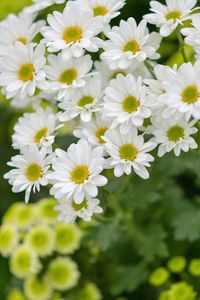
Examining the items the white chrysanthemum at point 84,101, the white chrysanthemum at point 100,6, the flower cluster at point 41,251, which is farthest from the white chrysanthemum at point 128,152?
the flower cluster at point 41,251

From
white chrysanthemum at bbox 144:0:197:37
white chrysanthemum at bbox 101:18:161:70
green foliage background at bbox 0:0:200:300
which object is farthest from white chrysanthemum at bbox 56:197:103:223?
white chrysanthemum at bbox 144:0:197:37

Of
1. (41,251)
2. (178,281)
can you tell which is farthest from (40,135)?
(178,281)

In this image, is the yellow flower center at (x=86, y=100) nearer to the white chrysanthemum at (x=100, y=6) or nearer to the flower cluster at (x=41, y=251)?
the white chrysanthemum at (x=100, y=6)

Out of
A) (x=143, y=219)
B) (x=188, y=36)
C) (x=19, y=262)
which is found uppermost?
(x=188, y=36)

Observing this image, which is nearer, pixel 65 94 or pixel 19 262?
pixel 65 94

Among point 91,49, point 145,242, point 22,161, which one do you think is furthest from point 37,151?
point 145,242

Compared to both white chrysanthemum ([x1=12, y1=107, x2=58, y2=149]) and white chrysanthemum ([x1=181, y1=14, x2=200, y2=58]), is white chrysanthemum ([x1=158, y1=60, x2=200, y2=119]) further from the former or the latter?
white chrysanthemum ([x1=12, y1=107, x2=58, y2=149])

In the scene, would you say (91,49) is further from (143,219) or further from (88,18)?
(143,219)
